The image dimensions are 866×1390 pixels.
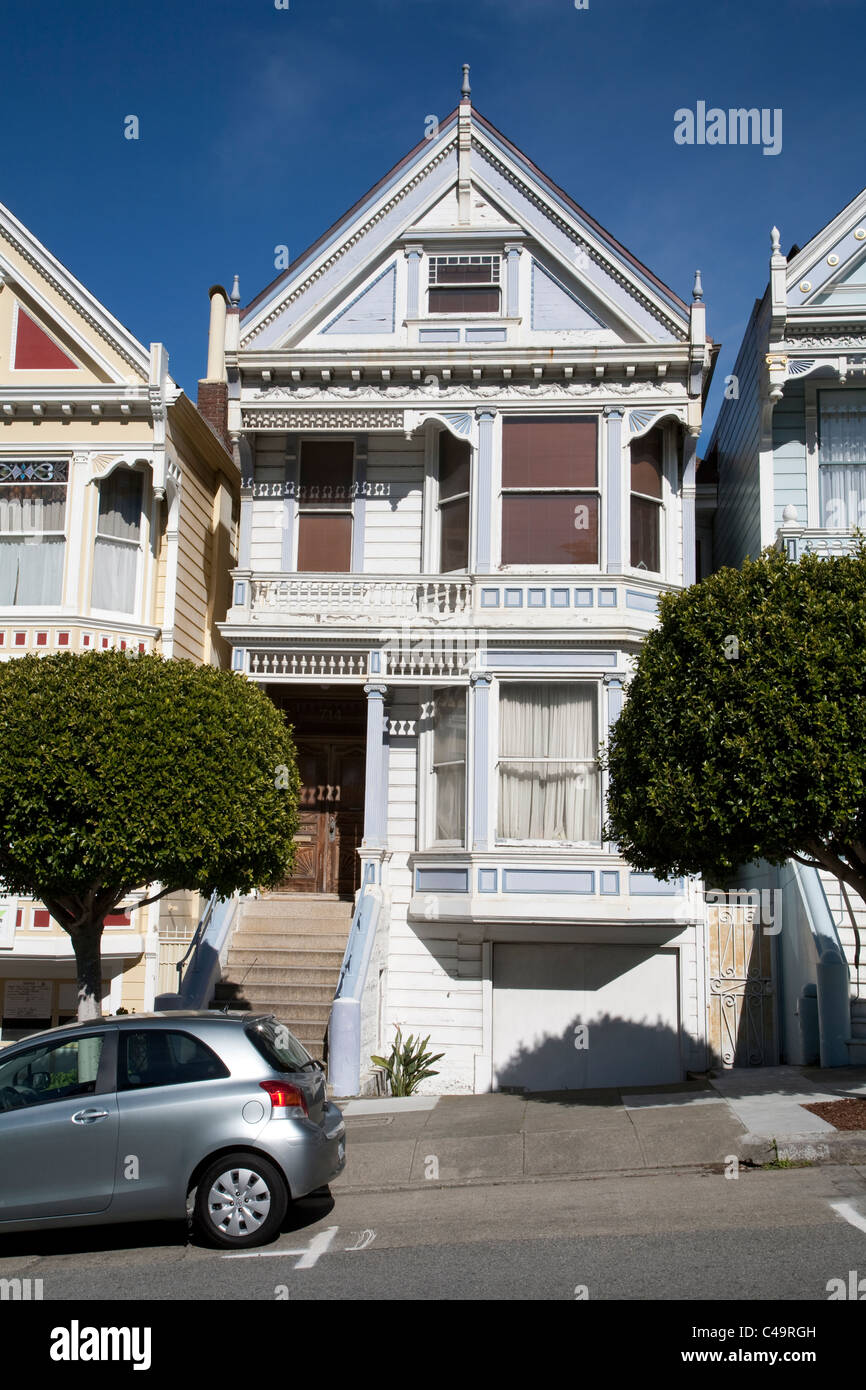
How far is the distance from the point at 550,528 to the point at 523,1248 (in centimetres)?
1063

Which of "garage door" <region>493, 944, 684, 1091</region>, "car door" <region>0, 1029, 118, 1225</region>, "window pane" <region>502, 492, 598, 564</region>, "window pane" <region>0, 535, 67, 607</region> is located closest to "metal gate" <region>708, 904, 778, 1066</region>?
"garage door" <region>493, 944, 684, 1091</region>

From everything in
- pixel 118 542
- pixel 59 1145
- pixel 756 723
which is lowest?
→ pixel 59 1145

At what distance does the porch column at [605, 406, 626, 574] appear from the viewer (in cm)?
1652

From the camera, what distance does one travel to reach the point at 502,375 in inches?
675

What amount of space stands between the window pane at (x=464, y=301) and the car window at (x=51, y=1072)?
12263 millimetres

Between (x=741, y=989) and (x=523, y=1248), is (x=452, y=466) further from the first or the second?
(x=523, y=1248)

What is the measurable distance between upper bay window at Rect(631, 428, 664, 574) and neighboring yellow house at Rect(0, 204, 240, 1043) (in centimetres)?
595

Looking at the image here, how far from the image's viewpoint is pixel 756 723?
10.6m

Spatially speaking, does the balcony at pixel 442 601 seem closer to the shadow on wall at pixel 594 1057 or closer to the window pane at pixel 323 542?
the window pane at pixel 323 542

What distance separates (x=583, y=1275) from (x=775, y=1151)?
11.2 ft

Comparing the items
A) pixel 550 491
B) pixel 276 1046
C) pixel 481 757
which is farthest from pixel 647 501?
pixel 276 1046

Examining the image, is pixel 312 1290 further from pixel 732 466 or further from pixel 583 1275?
pixel 732 466

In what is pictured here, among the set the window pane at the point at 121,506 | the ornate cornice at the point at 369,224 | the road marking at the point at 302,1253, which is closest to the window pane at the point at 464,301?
the ornate cornice at the point at 369,224

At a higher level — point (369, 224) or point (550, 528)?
point (369, 224)
